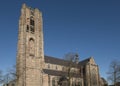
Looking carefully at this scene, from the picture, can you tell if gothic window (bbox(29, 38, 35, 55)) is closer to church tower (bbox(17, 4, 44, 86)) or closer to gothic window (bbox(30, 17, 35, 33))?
church tower (bbox(17, 4, 44, 86))

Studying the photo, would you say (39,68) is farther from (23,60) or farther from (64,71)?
(64,71)

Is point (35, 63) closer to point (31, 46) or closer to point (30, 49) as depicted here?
point (30, 49)

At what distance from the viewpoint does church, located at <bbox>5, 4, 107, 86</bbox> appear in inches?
2416

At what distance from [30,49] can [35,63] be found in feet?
16.1

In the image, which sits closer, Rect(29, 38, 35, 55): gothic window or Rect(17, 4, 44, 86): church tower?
Rect(17, 4, 44, 86): church tower

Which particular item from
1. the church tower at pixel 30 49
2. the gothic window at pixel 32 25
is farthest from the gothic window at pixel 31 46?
the gothic window at pixel 32 25

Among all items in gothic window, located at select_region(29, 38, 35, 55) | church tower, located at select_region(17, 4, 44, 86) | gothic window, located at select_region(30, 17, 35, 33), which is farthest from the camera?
gothic window, located at select_region(30, 17, 35, 33)

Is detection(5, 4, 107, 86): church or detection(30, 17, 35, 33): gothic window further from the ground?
detection(30, 17, 35, 33): gothic window

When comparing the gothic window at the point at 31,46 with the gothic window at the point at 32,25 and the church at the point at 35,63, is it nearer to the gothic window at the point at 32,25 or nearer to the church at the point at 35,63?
the church at the point at 35,63

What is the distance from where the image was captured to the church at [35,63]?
61.4 meters

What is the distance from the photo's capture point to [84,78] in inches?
3002

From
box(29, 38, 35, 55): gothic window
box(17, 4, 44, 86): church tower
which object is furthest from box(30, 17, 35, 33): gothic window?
box(29, 38, 35, 55): gothic window

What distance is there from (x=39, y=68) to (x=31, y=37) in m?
10.7

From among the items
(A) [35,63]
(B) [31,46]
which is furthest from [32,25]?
(A) [35,63]
